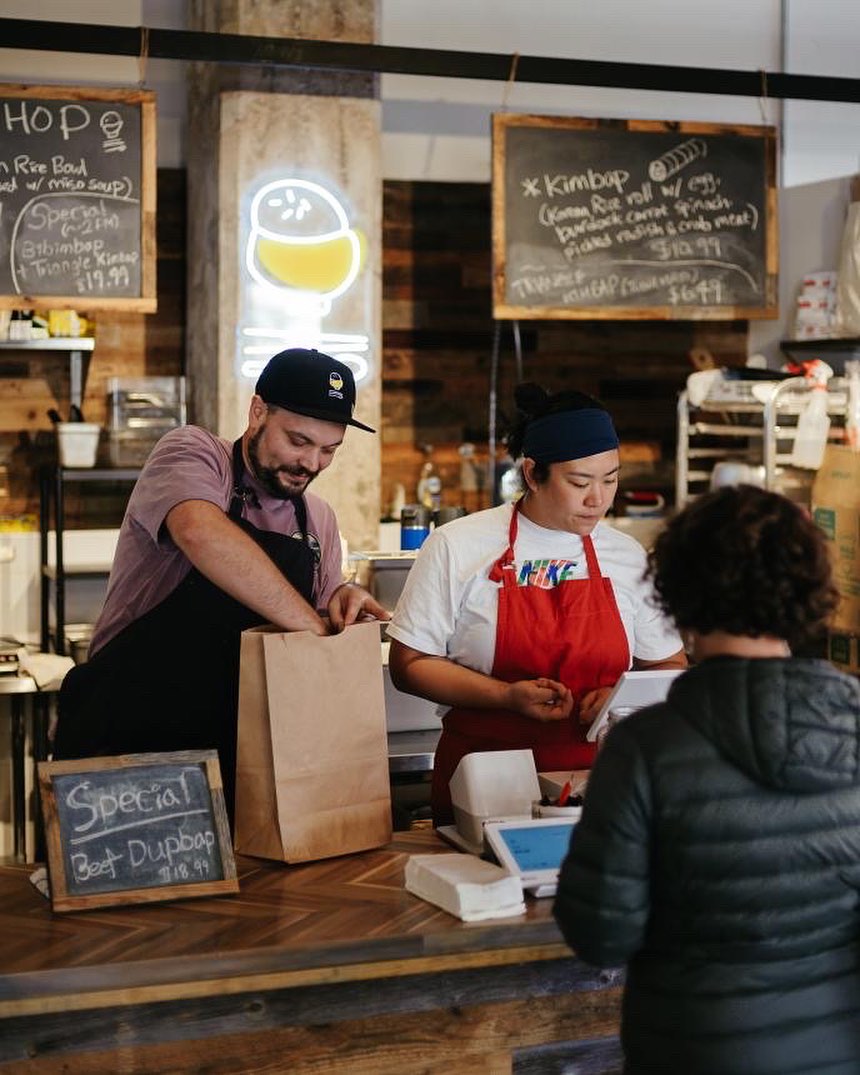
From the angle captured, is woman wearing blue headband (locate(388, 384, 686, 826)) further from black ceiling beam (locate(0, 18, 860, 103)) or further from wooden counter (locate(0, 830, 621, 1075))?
black ceiling beam (locate(0, 18, 860, 103))

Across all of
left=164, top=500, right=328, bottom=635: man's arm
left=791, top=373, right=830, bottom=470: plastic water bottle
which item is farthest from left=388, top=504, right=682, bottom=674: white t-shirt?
left=791, top=373, right=830, bottom=470: plastic water bottle

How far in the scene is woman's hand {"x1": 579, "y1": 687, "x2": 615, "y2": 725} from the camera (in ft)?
8.73

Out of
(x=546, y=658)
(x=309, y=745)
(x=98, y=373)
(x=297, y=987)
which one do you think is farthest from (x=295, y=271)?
(x=297, y=987)

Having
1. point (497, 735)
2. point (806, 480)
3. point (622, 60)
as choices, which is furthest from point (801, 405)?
point (497, 735)

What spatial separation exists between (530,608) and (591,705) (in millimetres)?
237

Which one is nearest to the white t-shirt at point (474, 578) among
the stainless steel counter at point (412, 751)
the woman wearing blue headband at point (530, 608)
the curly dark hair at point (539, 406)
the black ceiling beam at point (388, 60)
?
the woman wearing blue headband at point (530, 608)

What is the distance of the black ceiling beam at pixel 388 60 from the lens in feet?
14.8

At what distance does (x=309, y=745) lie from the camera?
218 centimetres

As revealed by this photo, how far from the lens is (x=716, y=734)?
1.44 m

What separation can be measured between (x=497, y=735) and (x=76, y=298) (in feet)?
8.59

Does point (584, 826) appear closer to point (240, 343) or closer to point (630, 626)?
point (630, 626)

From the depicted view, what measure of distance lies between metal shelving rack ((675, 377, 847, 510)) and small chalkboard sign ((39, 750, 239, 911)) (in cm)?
368

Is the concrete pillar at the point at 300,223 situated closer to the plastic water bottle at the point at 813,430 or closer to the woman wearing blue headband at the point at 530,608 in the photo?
the plastic water bottle at the point at 813,430

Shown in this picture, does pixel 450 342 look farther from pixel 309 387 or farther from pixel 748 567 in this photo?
pixel 748 567
